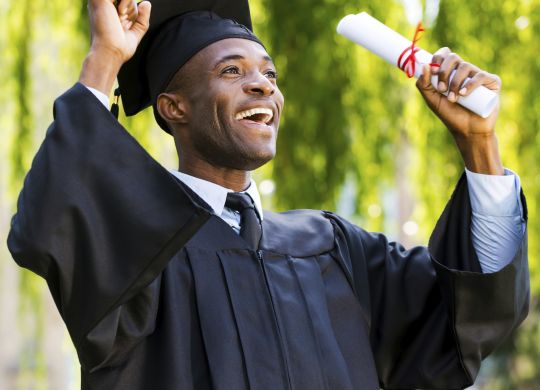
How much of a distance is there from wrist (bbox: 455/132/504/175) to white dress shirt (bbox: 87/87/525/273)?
2cm

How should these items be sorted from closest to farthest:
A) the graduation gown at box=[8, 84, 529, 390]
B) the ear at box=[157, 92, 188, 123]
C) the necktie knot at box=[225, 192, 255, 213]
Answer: the graduation gown at box=[8, 84, 529, 390], the necktie knot at box=[225, 192, 255, 213], the ear at box=[157, 92, 188, 123]

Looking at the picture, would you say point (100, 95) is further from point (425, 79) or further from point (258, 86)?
point (425, 79)

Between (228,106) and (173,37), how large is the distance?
1.06 ft

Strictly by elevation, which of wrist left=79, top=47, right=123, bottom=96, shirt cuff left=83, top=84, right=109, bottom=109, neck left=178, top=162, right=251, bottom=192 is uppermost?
wrist left=79, top=47, right=123, bottom=96

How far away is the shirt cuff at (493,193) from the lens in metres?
2.69

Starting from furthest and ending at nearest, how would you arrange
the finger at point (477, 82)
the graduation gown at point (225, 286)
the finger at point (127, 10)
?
1. the finger at point (477, 82)
2. the finger at point (127, 10)
3. the graduation gown at point (225, 286)

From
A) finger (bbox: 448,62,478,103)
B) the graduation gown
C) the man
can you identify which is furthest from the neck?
finger (bbox: 448,62,478,103)

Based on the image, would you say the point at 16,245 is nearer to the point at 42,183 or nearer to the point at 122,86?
the point at 42,183

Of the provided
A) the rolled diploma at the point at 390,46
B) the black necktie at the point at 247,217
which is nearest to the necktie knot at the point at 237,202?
the black necktie at the point at 247,217

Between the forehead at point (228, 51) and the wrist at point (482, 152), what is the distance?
618mm

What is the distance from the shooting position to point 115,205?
2.22 metres

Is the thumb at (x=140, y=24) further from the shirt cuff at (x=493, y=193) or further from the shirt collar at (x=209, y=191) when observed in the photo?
the shirt cuff at (x=493, y=193)

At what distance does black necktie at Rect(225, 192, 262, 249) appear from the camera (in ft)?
8.77

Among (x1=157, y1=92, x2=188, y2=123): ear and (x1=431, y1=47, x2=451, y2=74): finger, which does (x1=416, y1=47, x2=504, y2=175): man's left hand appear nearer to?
(x1=431, y1=47, x2=451, y2=74): finger
